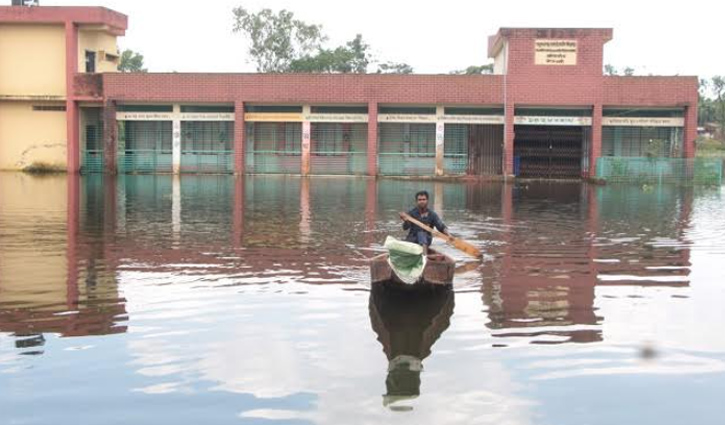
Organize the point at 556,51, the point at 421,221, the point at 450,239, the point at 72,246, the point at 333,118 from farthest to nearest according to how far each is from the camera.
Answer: the point at 333,118 → the point at 556,51 → the point at 72,246 → the point at 450,239 → the point at 421,221

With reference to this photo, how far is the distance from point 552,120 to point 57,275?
33.3 m

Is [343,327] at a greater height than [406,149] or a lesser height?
lesser

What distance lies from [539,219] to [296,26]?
4930cm

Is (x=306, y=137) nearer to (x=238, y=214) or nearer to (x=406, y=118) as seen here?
(x=406, y=118)

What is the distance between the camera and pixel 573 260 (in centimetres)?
1539

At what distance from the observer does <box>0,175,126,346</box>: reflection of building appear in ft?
33.0

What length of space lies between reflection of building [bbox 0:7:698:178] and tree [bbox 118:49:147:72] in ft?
98.2

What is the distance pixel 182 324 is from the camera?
10.1m

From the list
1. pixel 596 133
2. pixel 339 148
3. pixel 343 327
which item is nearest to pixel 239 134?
pixel 339 148

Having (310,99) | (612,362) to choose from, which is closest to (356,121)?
(310,99)

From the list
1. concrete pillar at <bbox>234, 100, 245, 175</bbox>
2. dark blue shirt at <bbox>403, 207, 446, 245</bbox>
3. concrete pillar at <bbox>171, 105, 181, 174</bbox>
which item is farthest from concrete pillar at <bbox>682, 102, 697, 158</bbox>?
dark blue shirt at <bbox>403, 207, 446, 245</bbox>

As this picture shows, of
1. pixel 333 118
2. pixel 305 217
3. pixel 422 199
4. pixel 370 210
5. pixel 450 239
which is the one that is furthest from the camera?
pixel 333 118

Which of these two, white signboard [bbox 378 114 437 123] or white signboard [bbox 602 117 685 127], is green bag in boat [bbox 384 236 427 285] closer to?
white signboard [bbox 378 114 437 123]

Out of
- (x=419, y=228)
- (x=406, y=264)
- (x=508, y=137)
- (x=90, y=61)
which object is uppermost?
(x=90, y=61)
